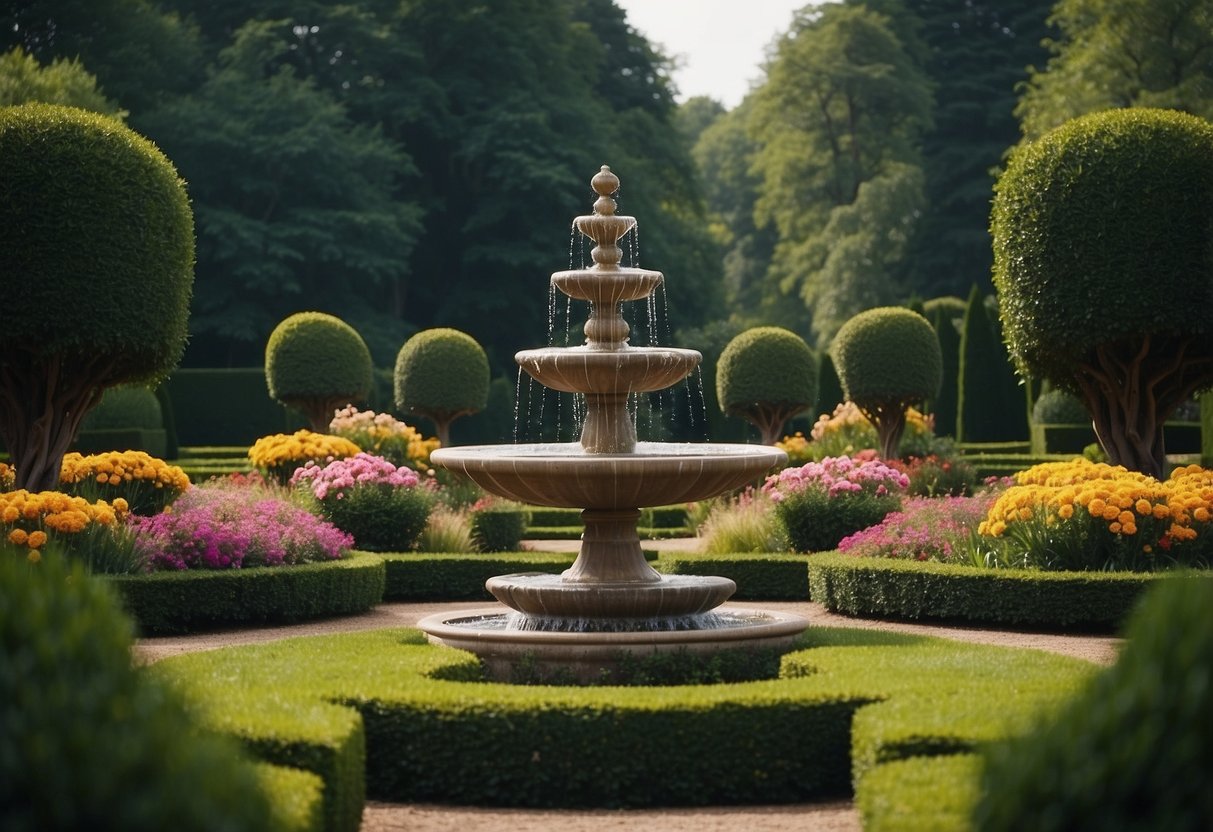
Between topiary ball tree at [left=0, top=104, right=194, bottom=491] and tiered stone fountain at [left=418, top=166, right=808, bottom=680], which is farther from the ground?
topiary ball tree at [left=0, top=104, right=194, bottom=491]

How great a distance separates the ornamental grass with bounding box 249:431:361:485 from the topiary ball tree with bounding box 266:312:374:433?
5922 mm

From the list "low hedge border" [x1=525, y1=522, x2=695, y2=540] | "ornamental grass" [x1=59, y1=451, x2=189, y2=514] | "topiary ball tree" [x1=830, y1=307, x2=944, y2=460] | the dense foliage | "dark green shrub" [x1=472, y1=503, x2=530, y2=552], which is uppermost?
the dense foliage

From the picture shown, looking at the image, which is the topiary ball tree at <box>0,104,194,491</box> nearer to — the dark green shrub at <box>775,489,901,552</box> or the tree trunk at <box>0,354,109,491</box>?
the tree trunk at <box>0,354,109,491</box>

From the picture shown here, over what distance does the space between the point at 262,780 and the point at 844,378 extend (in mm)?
20941

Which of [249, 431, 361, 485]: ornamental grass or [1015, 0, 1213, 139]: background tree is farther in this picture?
[1015, 0, 1213, 139]: background tree

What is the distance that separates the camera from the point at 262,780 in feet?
18.1

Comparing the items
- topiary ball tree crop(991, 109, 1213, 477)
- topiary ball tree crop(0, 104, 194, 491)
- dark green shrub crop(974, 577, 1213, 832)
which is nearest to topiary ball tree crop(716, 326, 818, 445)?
topiary ball tree crop(991, 109, 1213, 477)

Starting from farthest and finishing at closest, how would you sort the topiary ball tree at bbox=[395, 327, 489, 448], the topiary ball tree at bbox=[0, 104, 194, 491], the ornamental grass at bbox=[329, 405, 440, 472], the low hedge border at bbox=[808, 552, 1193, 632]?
the topiary ball tree at bbox=[395, 327, 489, 448]
the ornamental grass at bbox=[329, 405, 440, 472]
the topiary ball tree at bbox=[0, 104, 194, 491]
the low hedge border at bbox=[808, 552, 1193, 632]

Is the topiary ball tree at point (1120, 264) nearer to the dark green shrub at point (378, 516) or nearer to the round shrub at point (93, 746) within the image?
the dark green shrub at point (378, 516)

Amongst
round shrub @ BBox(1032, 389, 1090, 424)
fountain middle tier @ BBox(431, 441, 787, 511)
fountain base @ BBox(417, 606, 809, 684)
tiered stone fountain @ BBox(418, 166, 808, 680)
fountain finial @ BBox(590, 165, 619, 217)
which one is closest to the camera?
fountain base @ BBox(417, 606, 809, 684)

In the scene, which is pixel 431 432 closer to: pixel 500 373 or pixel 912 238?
pixel 500 373

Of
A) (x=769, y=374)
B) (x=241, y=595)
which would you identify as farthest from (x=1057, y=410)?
(x=241, y=595)

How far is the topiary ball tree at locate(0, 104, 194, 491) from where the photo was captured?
1386 cm

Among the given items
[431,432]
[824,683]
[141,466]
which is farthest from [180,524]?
[431,432]
